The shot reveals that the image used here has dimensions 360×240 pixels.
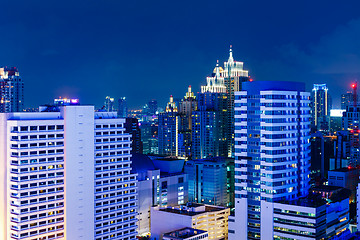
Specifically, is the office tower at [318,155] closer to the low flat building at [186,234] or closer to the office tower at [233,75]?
the office tower at [233,75]

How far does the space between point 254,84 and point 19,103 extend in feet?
201

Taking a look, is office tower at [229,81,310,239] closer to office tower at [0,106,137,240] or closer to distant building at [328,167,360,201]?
office tower at [0,106,137,240]

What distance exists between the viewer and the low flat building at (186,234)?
58000 mm

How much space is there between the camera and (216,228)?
68875 millimetres

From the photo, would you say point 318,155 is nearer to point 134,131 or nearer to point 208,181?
point 208,181

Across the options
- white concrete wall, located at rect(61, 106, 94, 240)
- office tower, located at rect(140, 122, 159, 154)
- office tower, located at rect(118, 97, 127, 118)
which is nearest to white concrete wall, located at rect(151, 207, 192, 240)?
white concrete wall, located at rect(61, 106, 94, 240)

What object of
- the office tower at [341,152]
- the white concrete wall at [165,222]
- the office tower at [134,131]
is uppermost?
the office tower at [134,131]

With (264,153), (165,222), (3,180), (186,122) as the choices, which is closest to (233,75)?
(186,122)

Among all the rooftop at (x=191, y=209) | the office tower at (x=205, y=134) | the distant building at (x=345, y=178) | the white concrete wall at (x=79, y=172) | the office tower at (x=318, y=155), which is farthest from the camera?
the office tower at (x=205, y=134)

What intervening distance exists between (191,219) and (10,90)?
5661cm

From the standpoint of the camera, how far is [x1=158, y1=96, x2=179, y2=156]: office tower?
419 feet

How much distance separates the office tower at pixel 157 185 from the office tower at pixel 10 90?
115ft

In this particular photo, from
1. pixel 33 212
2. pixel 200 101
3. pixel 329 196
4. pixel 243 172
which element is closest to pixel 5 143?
pixel 33 212

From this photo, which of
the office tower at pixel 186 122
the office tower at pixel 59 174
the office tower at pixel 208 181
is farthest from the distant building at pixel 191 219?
the office tower at pixel 186 122
